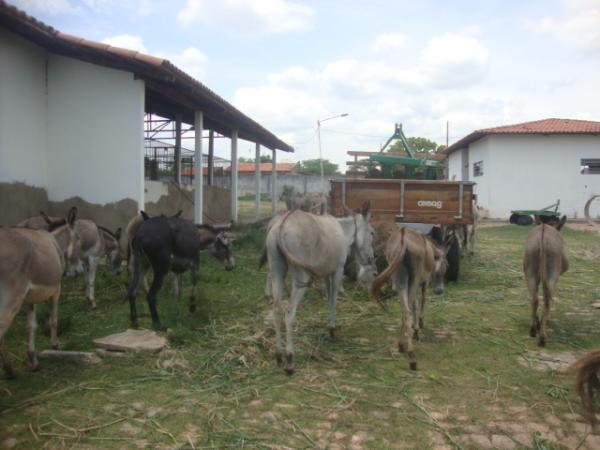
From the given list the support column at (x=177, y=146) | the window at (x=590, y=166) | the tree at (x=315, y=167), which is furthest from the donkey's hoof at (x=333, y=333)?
the tree at (x=315, y=167)

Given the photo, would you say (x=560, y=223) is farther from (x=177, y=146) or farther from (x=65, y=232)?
(x=177, y=146)

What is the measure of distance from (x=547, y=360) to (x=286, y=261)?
122 inches

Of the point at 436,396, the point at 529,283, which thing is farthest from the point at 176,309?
the point at 529,283

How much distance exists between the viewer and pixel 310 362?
549 cm

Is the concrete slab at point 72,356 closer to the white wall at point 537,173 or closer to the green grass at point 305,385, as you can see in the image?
the green grass at point 305,385

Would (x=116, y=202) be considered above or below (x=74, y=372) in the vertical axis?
above

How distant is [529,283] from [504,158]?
21.8 m

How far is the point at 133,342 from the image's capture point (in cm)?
572

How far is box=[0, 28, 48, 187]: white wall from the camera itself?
903cm

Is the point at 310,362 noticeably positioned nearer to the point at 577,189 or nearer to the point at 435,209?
the point at 435,209

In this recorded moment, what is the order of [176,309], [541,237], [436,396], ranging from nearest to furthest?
[436,396]
[541,237]
[176,309]

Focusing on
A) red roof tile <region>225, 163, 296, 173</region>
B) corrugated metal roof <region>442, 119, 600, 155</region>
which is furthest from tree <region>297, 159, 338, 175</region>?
corrugated metal roof <region>442, 119, 600, 155</region>

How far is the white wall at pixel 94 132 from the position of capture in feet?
33.1

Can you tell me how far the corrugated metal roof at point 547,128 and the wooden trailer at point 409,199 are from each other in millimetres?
18761
